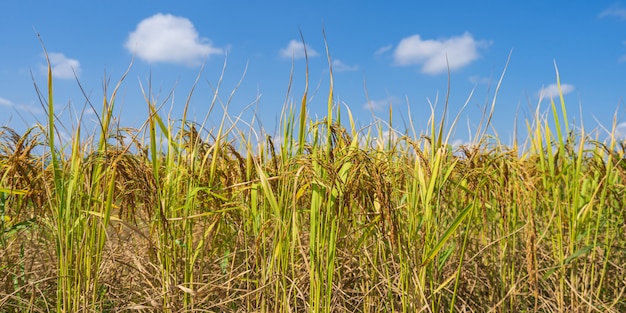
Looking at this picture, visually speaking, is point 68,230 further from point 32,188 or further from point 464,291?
point 464,291

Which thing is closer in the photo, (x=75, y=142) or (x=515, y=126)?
(x=75, y=142)

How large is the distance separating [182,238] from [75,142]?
0.49 metres

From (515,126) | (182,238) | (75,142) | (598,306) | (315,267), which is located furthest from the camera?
(515,126)

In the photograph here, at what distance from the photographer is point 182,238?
1.98m

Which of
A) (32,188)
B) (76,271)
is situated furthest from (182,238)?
(32,188)

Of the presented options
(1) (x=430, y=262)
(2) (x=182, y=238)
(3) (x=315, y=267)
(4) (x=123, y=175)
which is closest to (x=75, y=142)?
(4) (x=123, y=175)

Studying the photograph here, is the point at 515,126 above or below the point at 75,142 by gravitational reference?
above

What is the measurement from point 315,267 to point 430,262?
1.10 ft

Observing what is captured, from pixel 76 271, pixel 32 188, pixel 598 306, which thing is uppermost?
pixel 32 188

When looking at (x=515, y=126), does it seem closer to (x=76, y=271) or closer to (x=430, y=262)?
(x=430, y=262)

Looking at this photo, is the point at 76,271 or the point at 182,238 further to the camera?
the point at 182,238

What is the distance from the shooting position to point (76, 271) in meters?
1.64

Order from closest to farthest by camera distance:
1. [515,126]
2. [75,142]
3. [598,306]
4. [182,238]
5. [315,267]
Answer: [315,267] < [75,142] < [182,238] < [598,306] < [515,126]

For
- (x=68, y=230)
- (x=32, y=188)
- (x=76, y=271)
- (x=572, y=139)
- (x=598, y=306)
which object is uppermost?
(x=572, y=139)
